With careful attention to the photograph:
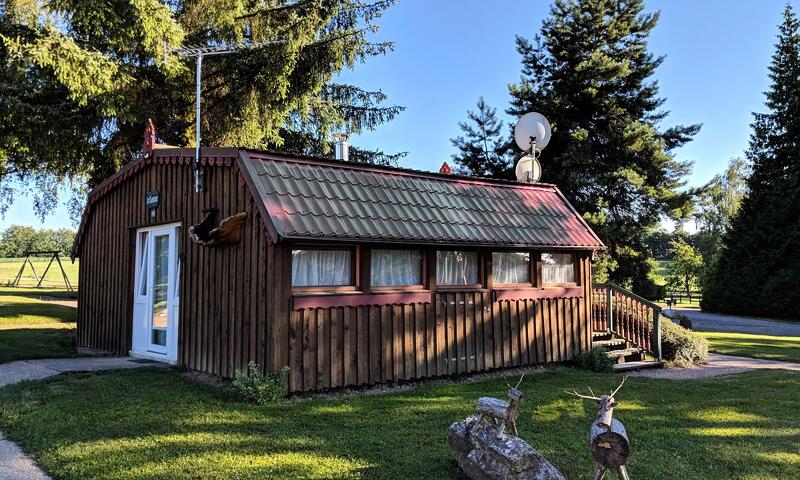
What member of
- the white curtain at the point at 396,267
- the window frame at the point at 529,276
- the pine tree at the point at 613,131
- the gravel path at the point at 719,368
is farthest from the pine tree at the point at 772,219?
the white curtain at the point at 396,267

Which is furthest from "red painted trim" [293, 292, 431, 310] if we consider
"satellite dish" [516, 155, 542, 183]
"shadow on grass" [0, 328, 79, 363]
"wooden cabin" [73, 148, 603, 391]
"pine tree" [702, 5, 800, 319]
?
"pine tree" [702, 5, 800, 319]

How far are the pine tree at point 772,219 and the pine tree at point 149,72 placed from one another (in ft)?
74.5

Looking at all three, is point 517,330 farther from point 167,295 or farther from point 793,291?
point 793,291

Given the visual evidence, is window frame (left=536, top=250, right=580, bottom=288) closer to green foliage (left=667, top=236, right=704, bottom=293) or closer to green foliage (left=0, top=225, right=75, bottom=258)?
green foliage (left=667, top=236, right=704, bottom=293)

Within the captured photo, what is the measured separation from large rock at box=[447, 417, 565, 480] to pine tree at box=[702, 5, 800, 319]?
28.4 meters

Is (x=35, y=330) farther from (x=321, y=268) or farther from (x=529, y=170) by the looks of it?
(x=529, y=170)

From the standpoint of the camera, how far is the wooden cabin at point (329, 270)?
668 cm

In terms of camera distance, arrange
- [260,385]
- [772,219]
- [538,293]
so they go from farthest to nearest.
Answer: [772,219], [538,293], [260,385]

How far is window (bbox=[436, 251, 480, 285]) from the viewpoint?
8148 mm

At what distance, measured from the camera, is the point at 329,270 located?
7008 millimetres

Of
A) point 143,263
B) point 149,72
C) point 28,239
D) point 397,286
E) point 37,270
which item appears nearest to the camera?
point 397,286

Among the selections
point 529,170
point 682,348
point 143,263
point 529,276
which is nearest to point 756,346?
point 682,348

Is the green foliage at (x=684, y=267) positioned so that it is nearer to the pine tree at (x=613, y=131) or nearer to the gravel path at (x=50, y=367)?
the pine tree at (x=613, y=131)

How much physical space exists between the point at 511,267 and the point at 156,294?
5566 mm
